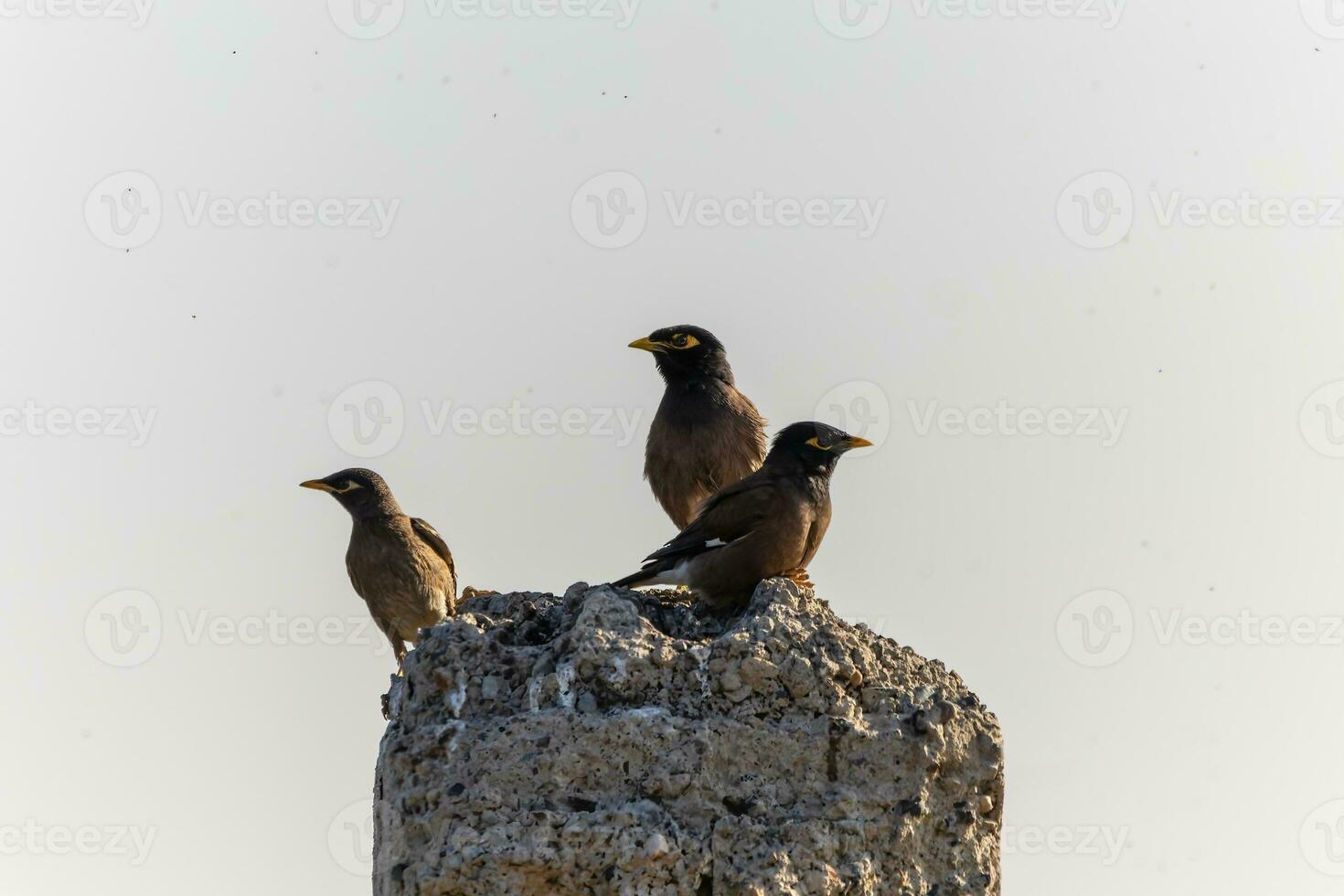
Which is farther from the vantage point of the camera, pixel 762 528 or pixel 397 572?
pixel 397 572

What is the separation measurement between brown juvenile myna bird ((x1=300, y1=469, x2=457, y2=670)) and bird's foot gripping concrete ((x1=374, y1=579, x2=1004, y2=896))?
18.6ft

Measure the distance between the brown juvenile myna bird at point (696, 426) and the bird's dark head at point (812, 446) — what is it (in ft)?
5.53

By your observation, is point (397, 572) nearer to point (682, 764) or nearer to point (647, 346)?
point (647, 346)

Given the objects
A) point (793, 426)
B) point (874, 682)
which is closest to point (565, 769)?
point (874, 682)

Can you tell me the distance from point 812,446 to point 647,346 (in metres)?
2.08

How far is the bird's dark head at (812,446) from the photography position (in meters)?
7.84

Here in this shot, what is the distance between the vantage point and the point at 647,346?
31.8ft

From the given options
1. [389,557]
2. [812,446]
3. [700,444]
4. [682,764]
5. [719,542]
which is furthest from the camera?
[389,557]

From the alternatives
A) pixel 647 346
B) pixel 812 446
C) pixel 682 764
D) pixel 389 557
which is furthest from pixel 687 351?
pixel 682 764


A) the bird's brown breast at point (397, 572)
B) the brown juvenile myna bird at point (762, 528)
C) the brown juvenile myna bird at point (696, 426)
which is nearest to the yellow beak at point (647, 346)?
the brown juvenile myna bird at point (696, 426)

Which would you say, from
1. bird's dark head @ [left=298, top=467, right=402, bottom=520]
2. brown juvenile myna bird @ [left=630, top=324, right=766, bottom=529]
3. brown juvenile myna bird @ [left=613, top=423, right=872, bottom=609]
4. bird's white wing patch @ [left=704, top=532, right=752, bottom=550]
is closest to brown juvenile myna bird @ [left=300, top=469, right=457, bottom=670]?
bird's dark head @ [left=298, top=467, right=402, bottom=520]

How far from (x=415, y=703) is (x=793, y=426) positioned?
2864 mm

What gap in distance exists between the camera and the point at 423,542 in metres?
11.7

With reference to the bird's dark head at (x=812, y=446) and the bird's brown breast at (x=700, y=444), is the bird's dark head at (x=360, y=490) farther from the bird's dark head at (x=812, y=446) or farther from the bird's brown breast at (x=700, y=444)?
the bird's dark head at (x=812, y=446)
